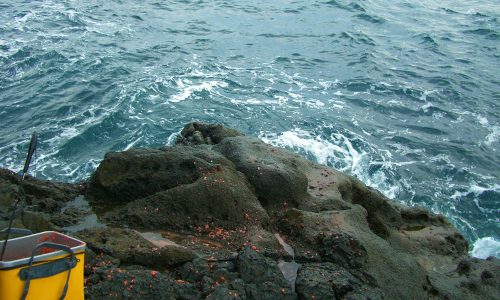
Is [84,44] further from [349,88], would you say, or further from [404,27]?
[404,27]

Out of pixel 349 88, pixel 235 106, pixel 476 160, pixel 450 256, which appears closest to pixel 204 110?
pixel 235 106

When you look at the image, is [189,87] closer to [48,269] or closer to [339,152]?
[339,152]

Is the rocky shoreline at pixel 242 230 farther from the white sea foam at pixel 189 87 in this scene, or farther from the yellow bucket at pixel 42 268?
the white sea foam at pixel 189 87

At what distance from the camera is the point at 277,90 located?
1770 centimetres

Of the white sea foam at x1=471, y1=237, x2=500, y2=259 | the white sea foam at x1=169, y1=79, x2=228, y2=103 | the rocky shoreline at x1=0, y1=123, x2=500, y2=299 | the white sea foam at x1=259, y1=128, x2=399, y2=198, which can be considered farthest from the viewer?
the white sea foam at x1=169, y1=79, x2=228, y2=103

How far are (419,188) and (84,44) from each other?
46.0 ft

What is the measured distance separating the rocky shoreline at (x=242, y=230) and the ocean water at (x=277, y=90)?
3.86 meters

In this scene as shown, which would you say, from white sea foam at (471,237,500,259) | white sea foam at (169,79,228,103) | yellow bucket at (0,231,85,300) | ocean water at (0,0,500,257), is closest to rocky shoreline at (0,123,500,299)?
yellow bucket at (0,231,85,300)

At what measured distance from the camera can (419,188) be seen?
12664 mm

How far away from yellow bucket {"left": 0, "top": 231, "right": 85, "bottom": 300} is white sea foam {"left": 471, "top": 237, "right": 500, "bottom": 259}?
897 centimetres

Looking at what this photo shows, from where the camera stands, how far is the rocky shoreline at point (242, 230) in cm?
588

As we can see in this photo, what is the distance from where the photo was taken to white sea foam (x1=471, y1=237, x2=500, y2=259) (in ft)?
35.4

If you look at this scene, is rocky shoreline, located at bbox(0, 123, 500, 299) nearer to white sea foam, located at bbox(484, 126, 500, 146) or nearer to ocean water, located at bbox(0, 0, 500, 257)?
Answer: ocean water, located at bbox(0, 0, 500, 257)

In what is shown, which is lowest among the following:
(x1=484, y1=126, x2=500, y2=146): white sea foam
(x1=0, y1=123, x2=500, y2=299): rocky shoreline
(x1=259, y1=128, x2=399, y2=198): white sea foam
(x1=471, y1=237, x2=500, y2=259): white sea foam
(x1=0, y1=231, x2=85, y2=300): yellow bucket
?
(x1=471, y1=237, x2=500, y2=259): white sea foam
